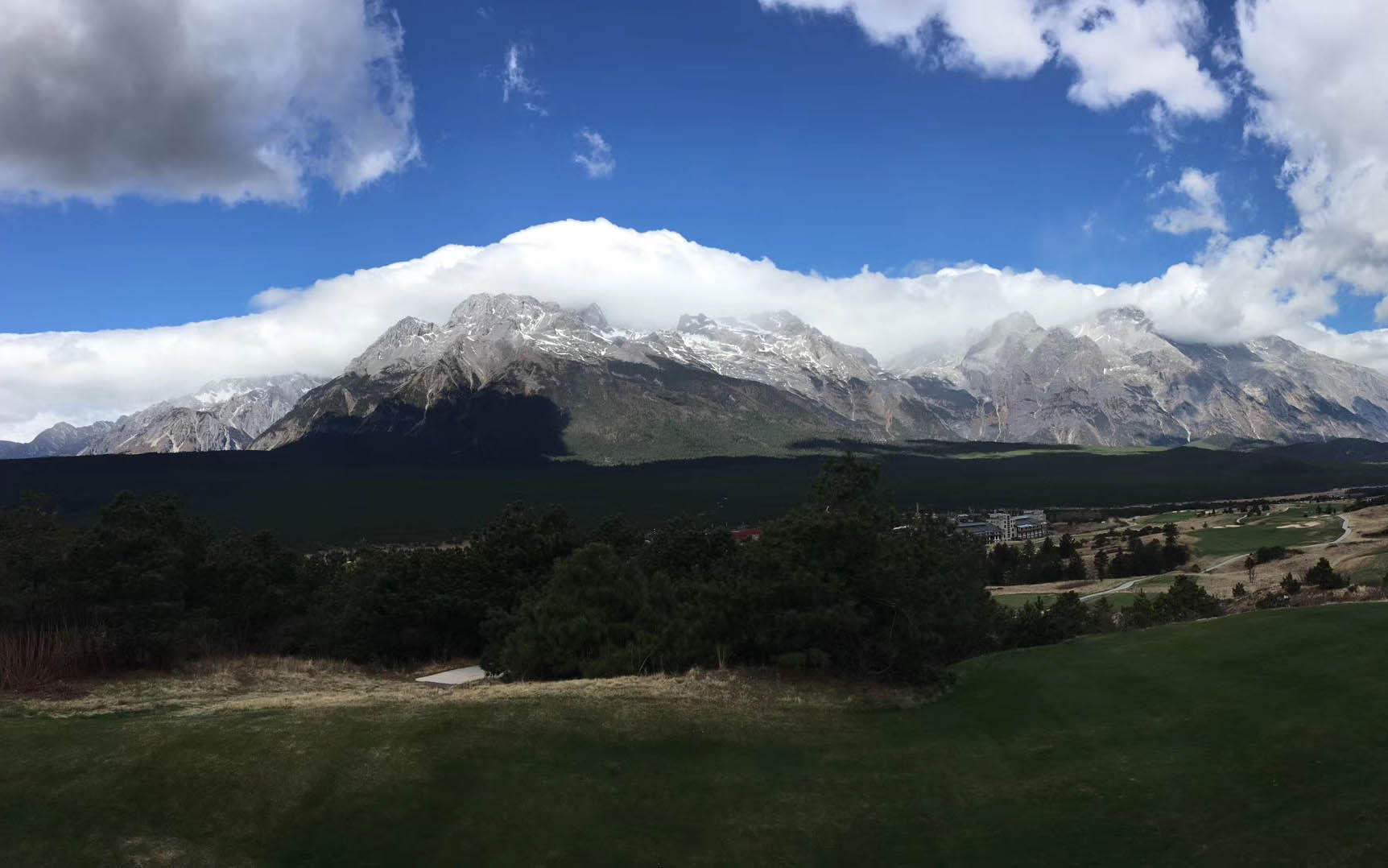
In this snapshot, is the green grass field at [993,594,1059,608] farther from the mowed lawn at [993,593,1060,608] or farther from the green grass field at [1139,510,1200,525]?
the green grass field at [1139,510,1200,525]

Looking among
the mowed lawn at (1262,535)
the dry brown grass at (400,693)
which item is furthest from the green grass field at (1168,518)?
the dry brown grass at (400,693)

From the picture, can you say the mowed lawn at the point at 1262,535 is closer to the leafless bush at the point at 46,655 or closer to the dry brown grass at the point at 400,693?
the dry brown grass at the point at 400,693

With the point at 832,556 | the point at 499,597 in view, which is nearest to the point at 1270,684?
the point at 832,556

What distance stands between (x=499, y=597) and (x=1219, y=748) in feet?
144

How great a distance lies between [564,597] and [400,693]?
10.9 meters

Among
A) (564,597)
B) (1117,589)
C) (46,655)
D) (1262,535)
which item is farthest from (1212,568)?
(46,655)

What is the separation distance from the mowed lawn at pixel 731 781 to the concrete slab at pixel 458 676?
64.2 ft

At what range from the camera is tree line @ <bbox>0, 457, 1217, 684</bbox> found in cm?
3180

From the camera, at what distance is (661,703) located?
2512cm

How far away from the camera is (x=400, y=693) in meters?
29.5

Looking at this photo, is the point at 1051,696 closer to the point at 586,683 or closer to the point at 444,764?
the point at 586,683

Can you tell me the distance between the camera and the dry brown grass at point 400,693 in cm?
2562

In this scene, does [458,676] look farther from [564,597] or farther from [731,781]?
[731,781]

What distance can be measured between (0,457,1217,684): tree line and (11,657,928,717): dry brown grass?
1975 millimetres
